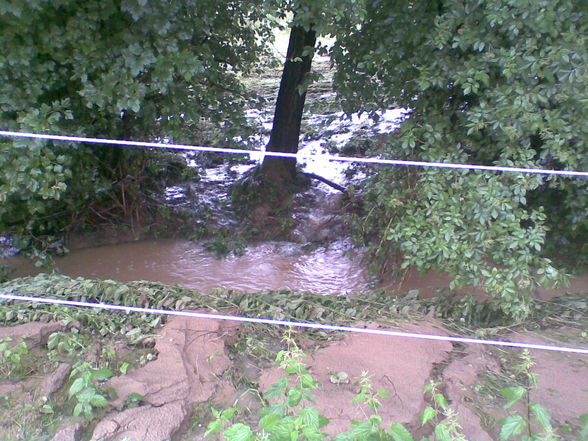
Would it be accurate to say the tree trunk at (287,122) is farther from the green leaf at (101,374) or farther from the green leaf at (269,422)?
the green leaf at (269,422)

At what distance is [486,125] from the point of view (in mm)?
4195

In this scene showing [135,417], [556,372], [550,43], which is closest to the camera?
[135,417]

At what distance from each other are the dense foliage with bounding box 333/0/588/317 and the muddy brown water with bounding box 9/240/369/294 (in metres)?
1.81

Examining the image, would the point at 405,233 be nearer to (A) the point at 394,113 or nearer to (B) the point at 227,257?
(B) the point at 227,257

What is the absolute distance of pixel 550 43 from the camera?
374 cm

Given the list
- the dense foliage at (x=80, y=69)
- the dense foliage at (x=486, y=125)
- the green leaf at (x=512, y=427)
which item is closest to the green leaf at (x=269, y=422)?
the green leaf at (x=512, y=427)

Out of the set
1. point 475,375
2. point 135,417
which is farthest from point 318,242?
point 135,417

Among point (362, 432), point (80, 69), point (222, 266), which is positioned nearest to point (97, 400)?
point (362, 432)

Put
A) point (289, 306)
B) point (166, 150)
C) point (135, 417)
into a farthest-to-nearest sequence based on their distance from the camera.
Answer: point (166, 150)
point (289, 306)
point (135, 417)

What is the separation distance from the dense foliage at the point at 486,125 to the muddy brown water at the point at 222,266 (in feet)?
5.94

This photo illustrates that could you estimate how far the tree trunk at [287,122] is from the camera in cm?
773

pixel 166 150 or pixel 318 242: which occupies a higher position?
pixel 166 150

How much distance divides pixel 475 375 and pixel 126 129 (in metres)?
4.78

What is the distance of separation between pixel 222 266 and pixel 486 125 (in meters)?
4.11
